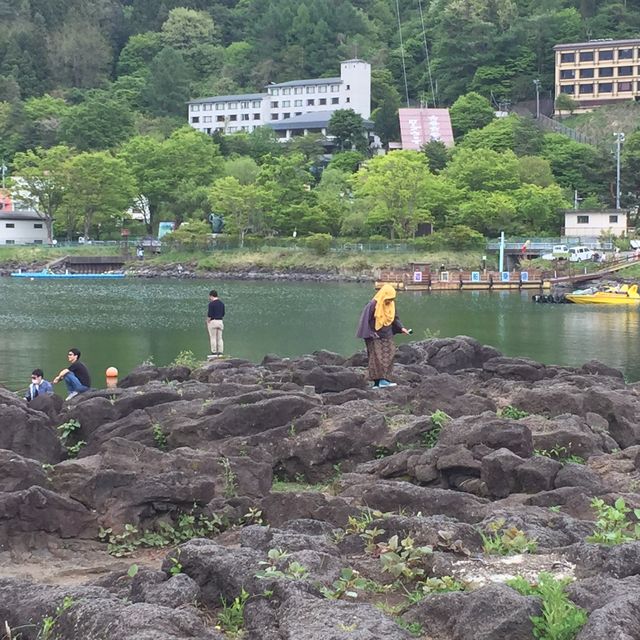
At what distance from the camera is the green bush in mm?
87062

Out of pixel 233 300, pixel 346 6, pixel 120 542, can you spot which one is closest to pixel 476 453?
pixel 120 542

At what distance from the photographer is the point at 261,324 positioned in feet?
149

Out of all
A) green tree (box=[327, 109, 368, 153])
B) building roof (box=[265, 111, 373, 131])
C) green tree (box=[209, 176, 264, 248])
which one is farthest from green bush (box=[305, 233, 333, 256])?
building roof (box=[265, 111, 373, 131])

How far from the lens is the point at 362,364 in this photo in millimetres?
23500

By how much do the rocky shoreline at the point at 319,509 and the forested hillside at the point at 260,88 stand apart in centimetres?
7104

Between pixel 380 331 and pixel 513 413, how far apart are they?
3.36 metres

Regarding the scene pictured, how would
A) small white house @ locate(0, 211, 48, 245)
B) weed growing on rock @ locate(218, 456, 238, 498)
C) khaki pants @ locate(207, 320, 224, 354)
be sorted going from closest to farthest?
weed growing on rock @ locate(218, 456, 238, 498), khaki pants @ locate(207, 320, 224, 354), small white house @ locate(0, 211, 48, 245)

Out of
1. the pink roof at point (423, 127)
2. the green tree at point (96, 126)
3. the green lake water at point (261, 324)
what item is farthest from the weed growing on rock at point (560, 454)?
the green tree at point (96, 126)

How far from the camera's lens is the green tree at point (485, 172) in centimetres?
9019

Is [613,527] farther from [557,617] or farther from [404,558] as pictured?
[557,617]

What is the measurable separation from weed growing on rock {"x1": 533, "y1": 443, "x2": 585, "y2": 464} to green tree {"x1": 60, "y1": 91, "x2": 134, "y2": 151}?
104956mm

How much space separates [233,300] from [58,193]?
4236 centimetres

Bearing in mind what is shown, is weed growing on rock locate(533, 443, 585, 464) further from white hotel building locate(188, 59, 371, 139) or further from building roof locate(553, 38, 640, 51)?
white hotel building locate(188, 59, 371, 139)

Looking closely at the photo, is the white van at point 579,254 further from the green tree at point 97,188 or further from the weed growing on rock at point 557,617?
the weed growing on rock at point 557,617
